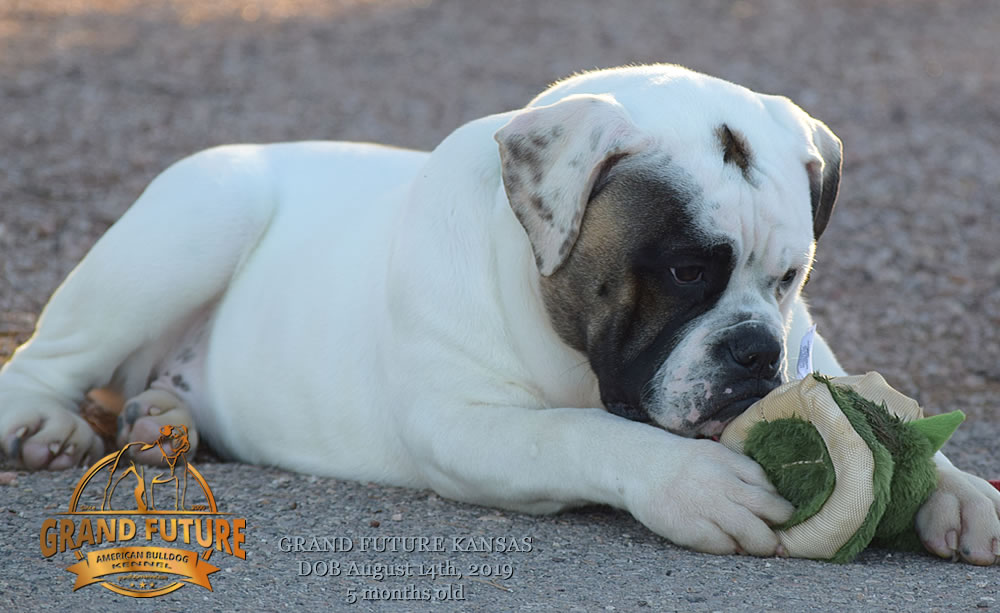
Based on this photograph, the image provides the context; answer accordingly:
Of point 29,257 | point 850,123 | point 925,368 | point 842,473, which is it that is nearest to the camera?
point 842,473

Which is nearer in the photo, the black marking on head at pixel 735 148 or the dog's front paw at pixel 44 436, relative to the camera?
the black marking on head at pixel 735 148

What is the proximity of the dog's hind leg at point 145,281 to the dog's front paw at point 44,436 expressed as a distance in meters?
0.02

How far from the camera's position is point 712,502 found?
3.32m

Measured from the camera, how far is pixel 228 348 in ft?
15.7

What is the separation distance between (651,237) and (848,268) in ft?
13.7

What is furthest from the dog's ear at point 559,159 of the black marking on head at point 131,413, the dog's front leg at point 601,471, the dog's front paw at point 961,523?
the black marking on head at point 131,413

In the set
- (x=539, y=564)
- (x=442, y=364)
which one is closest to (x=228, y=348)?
(x=442, y=364)

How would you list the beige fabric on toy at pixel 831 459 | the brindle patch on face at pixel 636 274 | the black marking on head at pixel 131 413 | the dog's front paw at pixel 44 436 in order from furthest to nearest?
the black marking on head at pixel 131 413, the dog's front paw at pixel 44 436, the brindle patch on face at pixel 636 274, the beige fabric on toy at pixel 831 459

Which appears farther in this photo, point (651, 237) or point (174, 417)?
point (174, 417)

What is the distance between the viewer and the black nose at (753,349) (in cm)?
344

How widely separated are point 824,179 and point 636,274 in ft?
2.54

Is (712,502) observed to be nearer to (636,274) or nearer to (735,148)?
(636,274)

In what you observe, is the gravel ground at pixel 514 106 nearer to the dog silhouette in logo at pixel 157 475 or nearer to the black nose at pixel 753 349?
the dog silhouette in logo at pixel 157 475

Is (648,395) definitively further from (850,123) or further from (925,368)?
(850,123)
